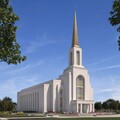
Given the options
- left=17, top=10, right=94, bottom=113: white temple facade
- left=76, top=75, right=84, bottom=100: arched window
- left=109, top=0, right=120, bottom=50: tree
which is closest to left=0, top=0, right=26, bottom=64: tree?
left=109, top=0, right=120, bottom=50: tree

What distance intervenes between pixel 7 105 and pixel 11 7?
7353cm

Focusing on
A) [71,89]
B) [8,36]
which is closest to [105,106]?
[71,89]

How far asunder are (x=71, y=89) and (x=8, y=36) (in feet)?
211

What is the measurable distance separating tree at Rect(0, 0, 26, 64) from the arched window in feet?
215

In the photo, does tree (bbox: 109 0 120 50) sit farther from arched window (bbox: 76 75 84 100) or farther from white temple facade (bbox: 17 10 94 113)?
arched window (bbox: 76 75 84 100)

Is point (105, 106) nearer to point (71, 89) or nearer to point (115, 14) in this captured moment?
point (71, 89)

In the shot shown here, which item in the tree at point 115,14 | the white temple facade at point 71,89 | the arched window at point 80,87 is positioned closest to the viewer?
the tree at point 115,14

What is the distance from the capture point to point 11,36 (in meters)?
13.6

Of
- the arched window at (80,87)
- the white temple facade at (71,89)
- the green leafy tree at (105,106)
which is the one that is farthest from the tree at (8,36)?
the green leafy tree at (105,106)

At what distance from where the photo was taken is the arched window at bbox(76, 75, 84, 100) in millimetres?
78762

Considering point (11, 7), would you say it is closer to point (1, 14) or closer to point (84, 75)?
point (1, 14)

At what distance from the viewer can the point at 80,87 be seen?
79.8 m

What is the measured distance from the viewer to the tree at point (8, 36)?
42.4ft

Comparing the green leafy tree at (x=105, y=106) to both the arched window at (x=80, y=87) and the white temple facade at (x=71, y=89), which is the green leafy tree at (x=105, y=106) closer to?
the white temple facade at (x=71, y=89)
